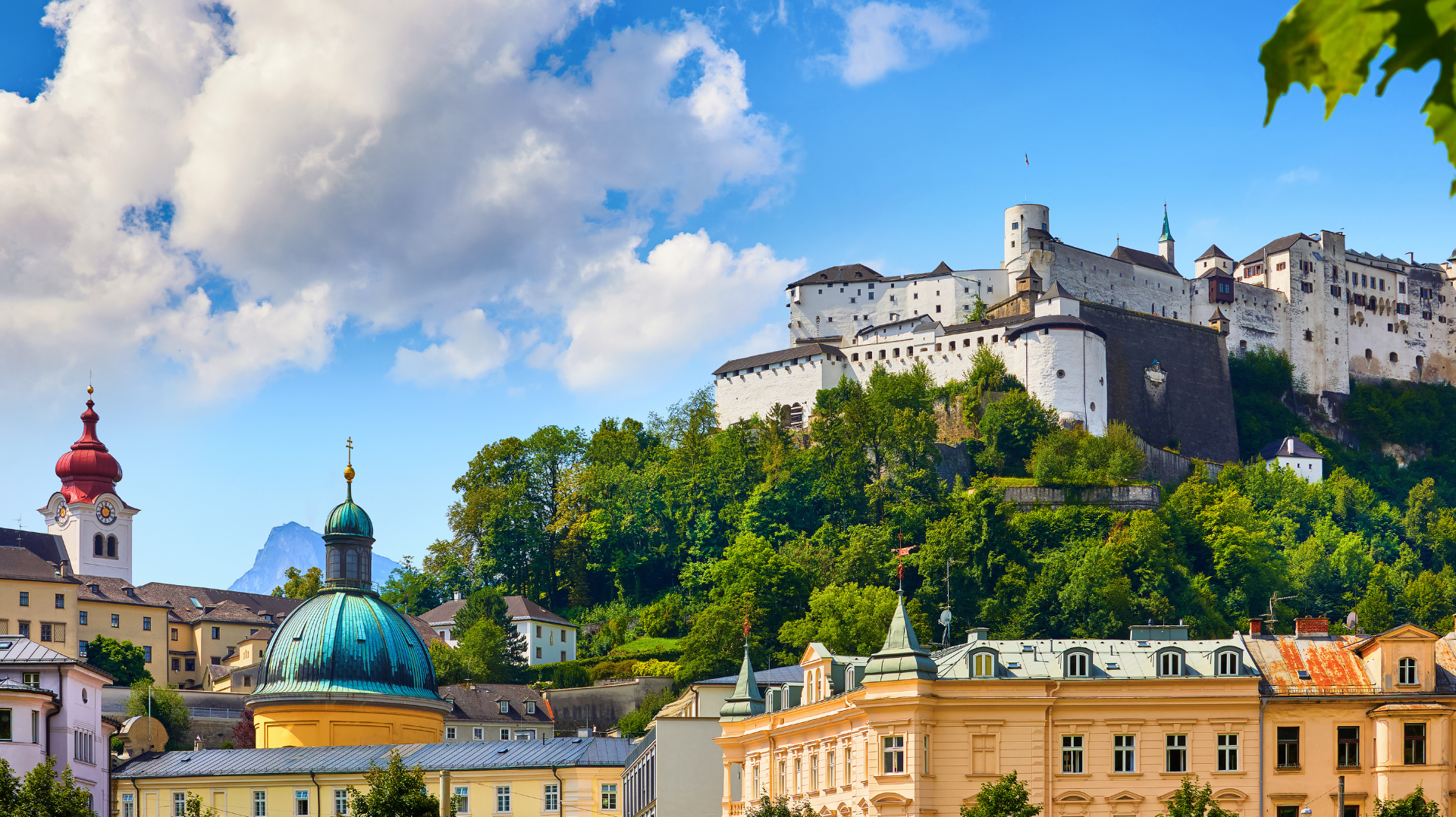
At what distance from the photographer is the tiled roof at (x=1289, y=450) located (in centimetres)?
12925

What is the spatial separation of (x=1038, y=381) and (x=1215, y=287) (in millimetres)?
26720

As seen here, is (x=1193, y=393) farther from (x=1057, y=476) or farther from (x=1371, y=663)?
(x=1371, y=663)

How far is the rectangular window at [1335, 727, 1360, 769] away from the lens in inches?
1873

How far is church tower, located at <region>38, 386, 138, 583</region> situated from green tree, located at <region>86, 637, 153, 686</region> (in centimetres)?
2807

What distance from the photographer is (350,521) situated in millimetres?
77750

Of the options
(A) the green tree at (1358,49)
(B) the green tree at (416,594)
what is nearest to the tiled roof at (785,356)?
(B) the green tree at (416,594)

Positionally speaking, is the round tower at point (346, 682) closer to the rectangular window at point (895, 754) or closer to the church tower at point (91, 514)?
the rectangular window at point (895, 754)

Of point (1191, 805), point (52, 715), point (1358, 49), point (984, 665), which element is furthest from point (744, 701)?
point (1358, 49)

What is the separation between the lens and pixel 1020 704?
155 feet

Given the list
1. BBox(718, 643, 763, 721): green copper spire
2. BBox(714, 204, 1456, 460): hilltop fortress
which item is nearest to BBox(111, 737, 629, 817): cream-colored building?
BBox(718, 643, 763, 721): green copper spire

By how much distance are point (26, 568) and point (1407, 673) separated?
81598 mm

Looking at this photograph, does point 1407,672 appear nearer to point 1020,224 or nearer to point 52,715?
point 52,715

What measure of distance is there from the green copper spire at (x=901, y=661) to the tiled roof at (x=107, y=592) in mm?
71647

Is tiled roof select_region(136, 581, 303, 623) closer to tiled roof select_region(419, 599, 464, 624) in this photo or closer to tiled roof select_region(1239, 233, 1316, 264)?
tiled roof select_region(419, 599, 464, 624)
